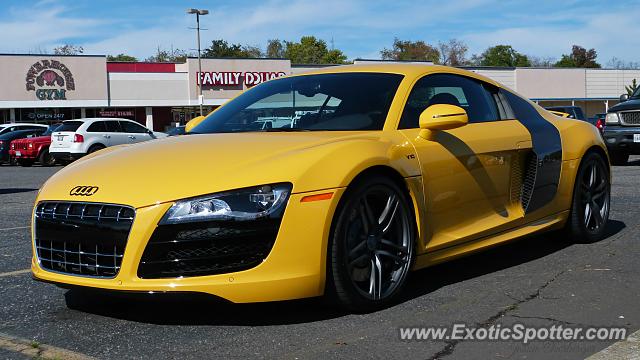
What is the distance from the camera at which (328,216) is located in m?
3.71

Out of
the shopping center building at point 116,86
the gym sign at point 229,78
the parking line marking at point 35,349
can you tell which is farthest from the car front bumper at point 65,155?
the gym sign at point 229,78

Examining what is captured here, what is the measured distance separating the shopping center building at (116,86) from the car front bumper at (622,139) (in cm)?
3137

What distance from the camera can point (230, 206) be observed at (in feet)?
11.5

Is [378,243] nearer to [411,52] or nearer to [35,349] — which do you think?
[35,349]

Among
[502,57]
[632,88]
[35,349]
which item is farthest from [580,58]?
[35,349]

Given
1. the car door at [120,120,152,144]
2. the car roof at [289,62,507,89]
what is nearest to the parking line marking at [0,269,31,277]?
the car roof at [289,62,507,89]

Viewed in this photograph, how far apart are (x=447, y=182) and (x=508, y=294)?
2.49 ft

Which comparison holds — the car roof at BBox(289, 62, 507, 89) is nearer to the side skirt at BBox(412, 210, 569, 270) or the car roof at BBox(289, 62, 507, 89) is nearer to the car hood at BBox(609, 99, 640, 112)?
the side skirt at BBox(412, 210, 569, 270)

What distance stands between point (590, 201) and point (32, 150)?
20.6 m

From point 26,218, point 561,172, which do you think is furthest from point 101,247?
point 26,218

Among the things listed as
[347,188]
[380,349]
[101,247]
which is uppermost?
[347,188]

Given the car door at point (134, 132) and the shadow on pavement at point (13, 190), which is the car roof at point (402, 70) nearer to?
the shadow on pavement at point (13, 190)

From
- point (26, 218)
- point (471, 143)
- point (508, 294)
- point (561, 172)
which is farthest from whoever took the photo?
point (26, 218)

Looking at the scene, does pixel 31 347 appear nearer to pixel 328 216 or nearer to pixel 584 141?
pixel 328 216
